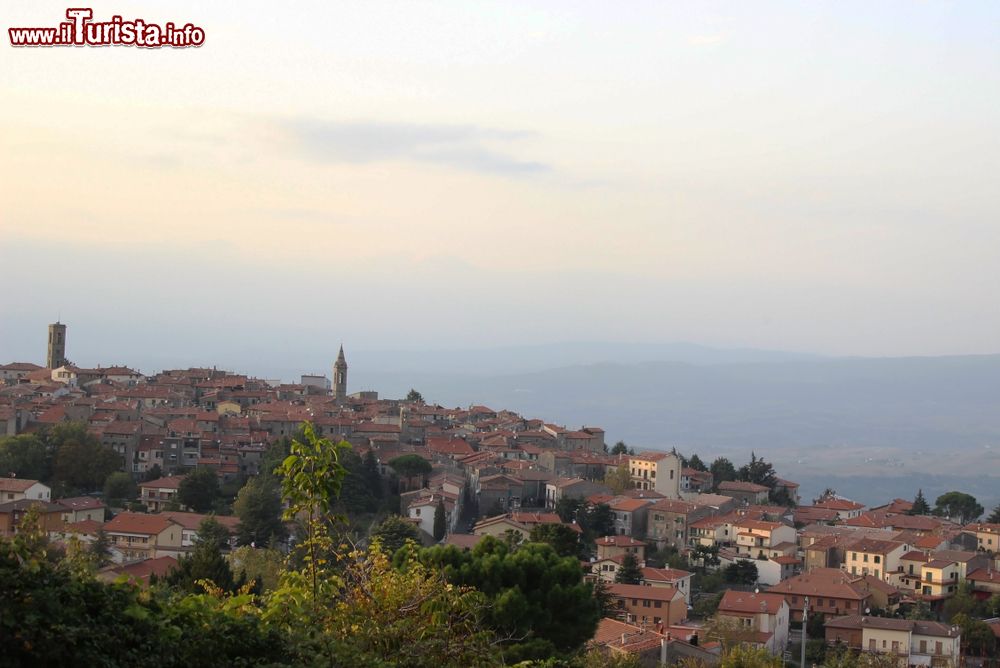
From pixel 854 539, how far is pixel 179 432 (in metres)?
24.0

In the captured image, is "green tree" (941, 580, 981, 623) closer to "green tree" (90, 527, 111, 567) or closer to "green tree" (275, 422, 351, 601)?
"green tree" (90, 527, 111, 567)

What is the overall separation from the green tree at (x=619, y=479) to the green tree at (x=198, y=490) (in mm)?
16529

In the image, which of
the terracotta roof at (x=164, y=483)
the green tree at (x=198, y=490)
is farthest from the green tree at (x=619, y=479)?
the terracotta roof at (x=164, y=483)

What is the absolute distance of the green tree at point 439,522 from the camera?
3772cm

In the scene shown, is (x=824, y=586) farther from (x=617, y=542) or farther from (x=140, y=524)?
(x=140, y=524)

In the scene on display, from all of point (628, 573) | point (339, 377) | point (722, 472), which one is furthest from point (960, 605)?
point (339, 377)

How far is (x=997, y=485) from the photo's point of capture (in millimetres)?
123750

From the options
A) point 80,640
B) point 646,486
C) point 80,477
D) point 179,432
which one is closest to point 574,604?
point 80,640

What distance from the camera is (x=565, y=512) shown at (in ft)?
138

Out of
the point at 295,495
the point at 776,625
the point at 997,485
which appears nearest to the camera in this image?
the point at 295,495

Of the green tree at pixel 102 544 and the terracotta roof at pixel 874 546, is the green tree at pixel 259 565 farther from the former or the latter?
the terracotta roof at pixel 874 546

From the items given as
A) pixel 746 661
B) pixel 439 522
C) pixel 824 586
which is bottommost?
pixel 824 586

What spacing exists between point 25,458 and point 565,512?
1740 cm

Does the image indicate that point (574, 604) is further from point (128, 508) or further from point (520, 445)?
point (520, 445)
